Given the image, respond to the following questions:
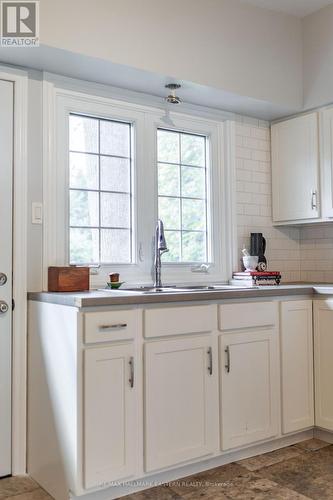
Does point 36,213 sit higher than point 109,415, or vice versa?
point 36,213

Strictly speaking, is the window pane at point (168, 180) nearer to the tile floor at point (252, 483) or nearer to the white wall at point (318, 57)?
the white wall at point (318, 57)

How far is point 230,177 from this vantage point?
345 centimetres

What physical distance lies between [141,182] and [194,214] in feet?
1.57

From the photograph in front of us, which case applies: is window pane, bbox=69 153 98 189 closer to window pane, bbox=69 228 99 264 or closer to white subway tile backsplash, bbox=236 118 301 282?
window pane, bbox=69 228 99 264

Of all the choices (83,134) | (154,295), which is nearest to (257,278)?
(154,295)

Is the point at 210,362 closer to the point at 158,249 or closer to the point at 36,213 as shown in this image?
the point at 158,249

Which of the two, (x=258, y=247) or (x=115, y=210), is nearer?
(x=115, y=210)

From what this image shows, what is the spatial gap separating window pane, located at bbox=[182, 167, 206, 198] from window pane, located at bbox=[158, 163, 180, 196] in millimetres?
58

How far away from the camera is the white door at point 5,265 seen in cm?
249

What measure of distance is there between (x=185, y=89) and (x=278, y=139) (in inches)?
37.3

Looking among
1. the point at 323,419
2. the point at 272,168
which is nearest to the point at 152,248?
the point at 272,168

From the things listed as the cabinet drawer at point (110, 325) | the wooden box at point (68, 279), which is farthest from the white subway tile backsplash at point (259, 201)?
the cabinet drawer at point (110, 325)

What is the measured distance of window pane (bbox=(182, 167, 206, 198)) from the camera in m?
3.30

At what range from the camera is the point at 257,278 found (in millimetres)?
3225
